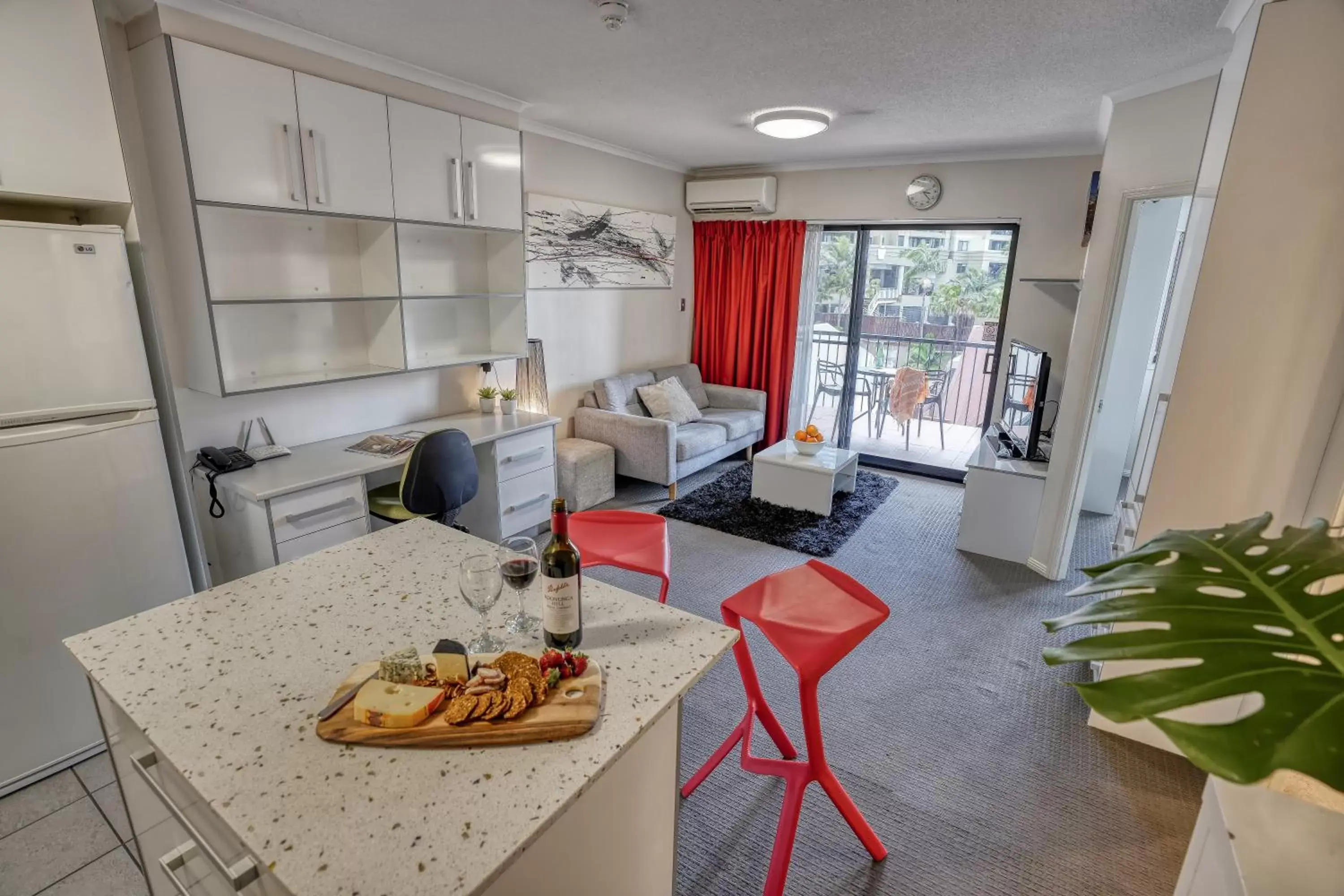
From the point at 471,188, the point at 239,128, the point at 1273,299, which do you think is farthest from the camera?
the point at 471,188

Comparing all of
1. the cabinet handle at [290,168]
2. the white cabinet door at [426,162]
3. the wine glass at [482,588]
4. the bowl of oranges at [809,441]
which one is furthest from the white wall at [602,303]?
the wine glass at [482,588]

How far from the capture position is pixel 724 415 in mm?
5348

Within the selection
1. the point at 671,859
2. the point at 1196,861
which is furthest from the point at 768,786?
the point at 1196,861

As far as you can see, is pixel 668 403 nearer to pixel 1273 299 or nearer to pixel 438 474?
pixel 438 474

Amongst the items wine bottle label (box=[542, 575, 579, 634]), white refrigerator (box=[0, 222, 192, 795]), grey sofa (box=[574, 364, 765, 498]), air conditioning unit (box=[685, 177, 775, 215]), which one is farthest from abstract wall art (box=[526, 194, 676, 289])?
wine bottle label (box=[542, 575, 579, 634])

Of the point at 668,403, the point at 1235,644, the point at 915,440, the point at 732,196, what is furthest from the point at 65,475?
the point at 915,440

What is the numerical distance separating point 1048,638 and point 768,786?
1710mm

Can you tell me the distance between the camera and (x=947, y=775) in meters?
2.09

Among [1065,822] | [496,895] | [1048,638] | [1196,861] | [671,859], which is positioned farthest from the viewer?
[1048,638]

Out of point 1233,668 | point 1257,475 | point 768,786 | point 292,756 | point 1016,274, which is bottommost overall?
point 768,786

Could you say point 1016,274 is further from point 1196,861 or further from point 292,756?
point 292,756

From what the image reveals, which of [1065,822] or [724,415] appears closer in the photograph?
[1065,822]

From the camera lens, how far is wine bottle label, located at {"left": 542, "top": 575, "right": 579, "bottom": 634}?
1.12 m

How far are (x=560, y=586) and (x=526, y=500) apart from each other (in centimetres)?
261
